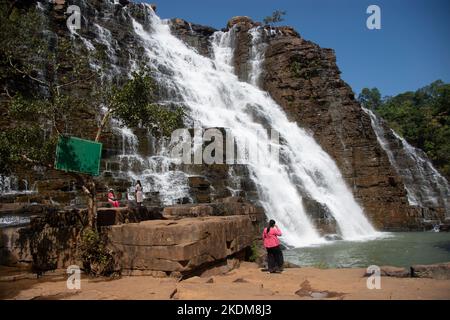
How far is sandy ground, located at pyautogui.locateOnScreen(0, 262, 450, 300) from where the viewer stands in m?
6.21

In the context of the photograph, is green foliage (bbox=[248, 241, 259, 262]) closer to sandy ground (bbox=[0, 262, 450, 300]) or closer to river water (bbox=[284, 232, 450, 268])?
river water (bbox=[284, 232, 450, 268])

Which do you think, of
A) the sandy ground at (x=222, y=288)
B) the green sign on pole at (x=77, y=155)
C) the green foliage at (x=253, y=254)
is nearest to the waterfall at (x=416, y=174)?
the green foliage at (x=253, y=254)

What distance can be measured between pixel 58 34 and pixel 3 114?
32.9 ft

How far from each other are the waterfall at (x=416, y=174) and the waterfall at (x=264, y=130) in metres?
7.46

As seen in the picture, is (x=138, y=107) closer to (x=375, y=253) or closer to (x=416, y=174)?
(x=375, y=253)

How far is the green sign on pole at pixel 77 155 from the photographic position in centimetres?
791

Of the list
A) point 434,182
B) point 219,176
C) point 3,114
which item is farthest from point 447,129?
point 3,114

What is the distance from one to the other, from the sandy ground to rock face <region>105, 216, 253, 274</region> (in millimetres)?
312

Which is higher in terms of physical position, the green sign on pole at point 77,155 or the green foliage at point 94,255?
the green sign on pole at point 77,155

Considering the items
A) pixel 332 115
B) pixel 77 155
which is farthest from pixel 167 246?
pixel 332 115

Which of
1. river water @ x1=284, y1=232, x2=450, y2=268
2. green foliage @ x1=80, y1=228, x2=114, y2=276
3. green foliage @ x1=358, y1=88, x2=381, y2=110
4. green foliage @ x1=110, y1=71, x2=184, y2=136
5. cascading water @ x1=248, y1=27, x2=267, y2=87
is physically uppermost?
green foliage @ x1=358, y1=88, x2=381, y2=110

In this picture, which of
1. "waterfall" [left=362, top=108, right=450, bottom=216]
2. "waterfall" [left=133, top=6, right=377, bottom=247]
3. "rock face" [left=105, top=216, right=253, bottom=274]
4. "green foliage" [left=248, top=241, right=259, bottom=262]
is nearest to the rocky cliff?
"waterfall" [left=133, top=6, right=377, bottom=247]

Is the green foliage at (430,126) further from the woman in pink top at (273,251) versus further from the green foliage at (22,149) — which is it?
the green foliage at (22,149)

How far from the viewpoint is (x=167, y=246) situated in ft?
25.3
